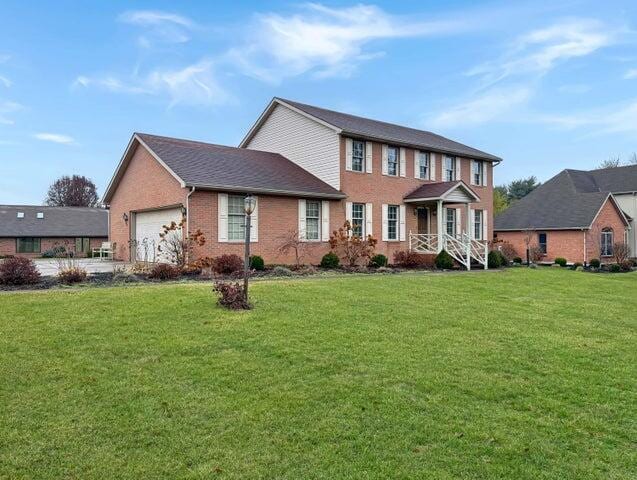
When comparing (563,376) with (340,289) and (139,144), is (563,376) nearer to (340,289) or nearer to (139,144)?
(340,289)

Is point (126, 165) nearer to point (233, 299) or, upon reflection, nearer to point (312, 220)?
point (312, 220)

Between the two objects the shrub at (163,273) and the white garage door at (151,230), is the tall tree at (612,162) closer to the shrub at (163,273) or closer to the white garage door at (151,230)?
the white garage door at (151,230)

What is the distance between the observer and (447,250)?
20.7 meters

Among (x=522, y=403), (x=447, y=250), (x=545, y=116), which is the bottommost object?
(x=522, y=403)

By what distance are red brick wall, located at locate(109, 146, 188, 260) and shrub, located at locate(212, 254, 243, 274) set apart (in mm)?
2752

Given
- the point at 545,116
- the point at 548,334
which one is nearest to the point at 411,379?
the point at 548,334

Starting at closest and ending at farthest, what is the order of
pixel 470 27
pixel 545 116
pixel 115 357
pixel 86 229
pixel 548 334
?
pixel 115 357 < pixel 548 334 < pixel 470 27 < pixel 545 116 < pixel 86 229

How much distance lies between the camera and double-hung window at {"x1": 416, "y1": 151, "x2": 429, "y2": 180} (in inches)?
881

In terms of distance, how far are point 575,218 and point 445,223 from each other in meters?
10.8

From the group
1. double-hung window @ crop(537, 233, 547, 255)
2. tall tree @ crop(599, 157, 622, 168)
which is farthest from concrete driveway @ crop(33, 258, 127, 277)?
tall tree @ crop(599, 157, 622, 168)

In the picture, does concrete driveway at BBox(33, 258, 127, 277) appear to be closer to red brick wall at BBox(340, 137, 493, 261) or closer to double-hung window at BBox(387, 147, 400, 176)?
red brick wall at BBox(340, 137, 493, 261)

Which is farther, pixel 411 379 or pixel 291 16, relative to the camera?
pixel 291 16

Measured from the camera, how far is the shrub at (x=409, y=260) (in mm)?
19281

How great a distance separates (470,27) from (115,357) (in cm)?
1454
